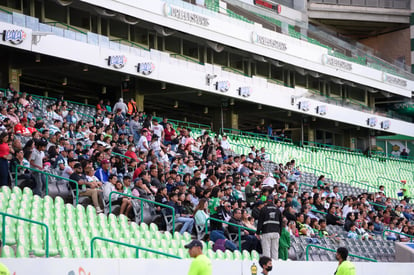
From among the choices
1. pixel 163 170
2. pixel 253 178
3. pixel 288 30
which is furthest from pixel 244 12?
pixel 163 170

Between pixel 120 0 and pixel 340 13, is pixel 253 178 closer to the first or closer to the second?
pixel 120 0

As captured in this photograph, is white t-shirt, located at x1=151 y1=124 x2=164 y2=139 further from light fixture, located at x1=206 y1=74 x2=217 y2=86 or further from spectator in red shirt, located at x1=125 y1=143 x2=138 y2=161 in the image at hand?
light fixture, located at x1=206 y1=74 x2=217 y2=86

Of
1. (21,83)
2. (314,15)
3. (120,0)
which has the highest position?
(314,15)

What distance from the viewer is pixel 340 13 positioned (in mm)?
51031

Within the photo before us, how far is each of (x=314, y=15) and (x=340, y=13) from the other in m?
1.86

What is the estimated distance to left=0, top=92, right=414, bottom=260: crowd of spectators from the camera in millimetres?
15867

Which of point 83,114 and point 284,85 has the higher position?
point 284,85

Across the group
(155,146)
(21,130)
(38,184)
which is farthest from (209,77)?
(38,184)

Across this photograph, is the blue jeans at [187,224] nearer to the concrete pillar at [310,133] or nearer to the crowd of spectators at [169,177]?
the crowd of spectators at [169,177]

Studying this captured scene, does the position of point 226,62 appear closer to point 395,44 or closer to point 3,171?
point 395,44

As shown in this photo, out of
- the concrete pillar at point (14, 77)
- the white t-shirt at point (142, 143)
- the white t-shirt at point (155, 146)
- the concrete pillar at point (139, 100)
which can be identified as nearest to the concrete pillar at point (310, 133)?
the concrete pillar at point (139, 100)

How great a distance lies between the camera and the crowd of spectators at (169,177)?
15.9 m

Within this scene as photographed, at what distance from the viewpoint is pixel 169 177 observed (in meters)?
18.0

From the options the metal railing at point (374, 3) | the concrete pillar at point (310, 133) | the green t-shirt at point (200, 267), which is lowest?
the green t-shirt at point (200, 267)
